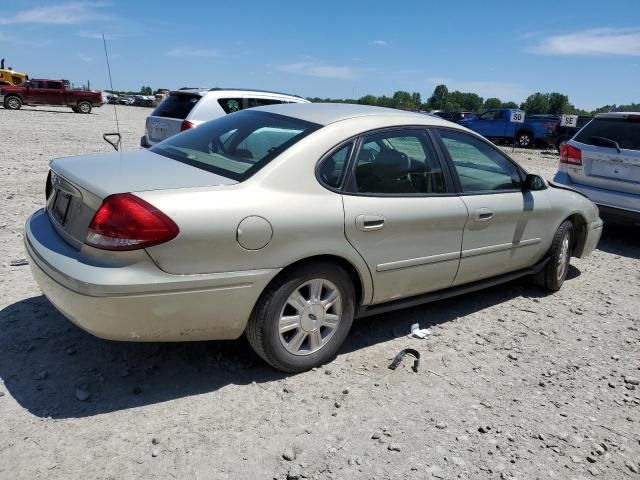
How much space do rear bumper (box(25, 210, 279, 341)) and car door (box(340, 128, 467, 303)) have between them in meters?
0.75

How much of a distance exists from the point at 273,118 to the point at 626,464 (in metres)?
2.95

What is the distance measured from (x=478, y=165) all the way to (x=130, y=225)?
Result: 286 centimetres

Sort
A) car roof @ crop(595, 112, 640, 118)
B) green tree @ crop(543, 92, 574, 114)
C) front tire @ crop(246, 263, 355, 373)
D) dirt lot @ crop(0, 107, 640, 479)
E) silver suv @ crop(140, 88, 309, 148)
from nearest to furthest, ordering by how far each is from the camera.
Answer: dirt lot @ crop(0, 107, 640, 479)
front tire @ crop(246, 263, 355, 373)
car roof @ crop(595, 112, 640, 118)
silver suv @ crop(140, 88, 309, 148)
green tree @ crop(543, 92, 574, 114)

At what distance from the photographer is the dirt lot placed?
2.58 metres

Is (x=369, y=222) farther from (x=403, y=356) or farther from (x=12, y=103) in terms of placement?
(x=12, y=103)

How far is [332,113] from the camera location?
374 cm

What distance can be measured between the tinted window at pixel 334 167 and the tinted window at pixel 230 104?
228 inches

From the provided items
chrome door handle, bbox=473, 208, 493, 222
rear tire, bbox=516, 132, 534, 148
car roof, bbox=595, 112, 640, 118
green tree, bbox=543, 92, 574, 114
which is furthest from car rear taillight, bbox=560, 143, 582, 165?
green tree, bbox=543, 92, 574, 114

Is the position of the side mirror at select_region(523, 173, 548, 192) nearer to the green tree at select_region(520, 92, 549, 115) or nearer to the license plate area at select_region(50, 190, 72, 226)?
the license plate area at select_region(50, 190, 72, 226)

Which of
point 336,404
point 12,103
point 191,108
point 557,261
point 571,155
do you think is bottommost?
point 336,404

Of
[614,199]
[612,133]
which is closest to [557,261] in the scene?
[614,199]

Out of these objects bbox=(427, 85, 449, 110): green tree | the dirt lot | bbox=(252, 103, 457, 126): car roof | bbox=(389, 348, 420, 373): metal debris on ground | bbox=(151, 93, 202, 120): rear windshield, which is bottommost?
the dirt lot

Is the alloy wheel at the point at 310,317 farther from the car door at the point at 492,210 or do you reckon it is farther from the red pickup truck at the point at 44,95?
the red pickup truck at the point at 44,95

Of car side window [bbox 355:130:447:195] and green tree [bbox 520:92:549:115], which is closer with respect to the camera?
car side window [bbox 355:130:447:195]
